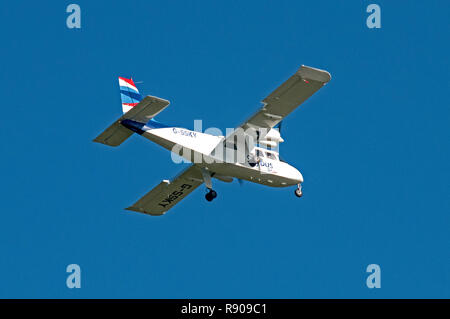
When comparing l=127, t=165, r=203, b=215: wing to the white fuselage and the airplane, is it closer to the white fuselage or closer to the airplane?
the airplane

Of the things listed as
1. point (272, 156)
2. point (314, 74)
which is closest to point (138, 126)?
point (272, 156)

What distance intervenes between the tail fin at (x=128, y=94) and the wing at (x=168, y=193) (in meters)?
3.75

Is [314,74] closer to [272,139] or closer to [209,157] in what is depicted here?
[272,139]

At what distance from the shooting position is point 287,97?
118 feet

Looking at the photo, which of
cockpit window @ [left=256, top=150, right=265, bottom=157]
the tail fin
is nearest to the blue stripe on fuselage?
the tail fin

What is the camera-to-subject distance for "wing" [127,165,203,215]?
4031 cm

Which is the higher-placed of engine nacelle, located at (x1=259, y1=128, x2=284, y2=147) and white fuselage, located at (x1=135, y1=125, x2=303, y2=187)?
engine nacelle, located at (x1=259, y1=128, x2=284, y2=147)

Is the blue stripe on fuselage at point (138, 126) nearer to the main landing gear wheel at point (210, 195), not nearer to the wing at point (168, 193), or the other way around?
the wing at point (168, 193)
